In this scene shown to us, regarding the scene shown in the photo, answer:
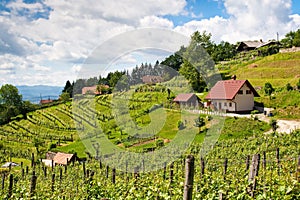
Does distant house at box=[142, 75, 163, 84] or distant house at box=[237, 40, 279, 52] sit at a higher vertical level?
distant house at box=[237, 40, 279, 52]

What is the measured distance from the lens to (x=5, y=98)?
70.2 metres

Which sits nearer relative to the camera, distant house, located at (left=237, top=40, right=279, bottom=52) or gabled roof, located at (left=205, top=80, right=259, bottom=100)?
gabled roof, located at (left=205, top=80, right=259, bottom=100)

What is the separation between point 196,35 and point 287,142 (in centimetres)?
3070

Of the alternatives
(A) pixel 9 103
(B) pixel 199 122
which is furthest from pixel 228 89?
(A) pixel 9 103

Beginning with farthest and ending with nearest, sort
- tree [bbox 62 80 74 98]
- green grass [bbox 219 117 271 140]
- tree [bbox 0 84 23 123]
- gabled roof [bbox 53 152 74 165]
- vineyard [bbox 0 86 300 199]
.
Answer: tree [bbox 62 80 74 98]
tree [bbox 0 84 23 123]
gabled roof [bbox 53 152 74 165]
green grass [bbox 219 117 271 140]
vineyard [bbox 0 86 300 199]

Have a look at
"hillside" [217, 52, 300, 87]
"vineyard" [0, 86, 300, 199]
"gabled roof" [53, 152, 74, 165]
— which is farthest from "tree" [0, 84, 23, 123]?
"hillside" [217, 52, 300, 87]

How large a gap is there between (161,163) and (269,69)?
33345mm

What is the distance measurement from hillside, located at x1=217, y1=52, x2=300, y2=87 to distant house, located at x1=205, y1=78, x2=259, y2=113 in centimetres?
673

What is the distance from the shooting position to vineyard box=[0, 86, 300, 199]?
6.04m

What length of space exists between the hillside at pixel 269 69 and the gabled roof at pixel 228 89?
6788 millimetres

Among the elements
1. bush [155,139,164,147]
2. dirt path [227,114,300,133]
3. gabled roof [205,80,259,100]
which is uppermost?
gabled roof [205,80,259,100]

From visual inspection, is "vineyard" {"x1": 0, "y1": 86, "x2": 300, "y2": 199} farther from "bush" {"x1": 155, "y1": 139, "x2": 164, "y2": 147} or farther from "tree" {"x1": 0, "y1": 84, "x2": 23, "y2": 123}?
"tree" {"x1": 0, "y1": 84, "x2": 23, "y2": 123}

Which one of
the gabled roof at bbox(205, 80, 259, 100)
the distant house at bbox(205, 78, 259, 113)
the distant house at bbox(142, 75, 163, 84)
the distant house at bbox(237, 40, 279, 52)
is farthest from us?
the distant house at bbox(237, 40, 279, 52)

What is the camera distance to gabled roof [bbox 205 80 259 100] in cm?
3066
